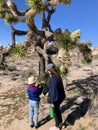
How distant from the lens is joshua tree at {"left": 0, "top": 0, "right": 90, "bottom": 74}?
8.62 metres

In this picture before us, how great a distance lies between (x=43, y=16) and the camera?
441 inches

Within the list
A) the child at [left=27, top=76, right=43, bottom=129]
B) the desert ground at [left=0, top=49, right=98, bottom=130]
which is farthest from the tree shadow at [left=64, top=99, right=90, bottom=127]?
the child at [left=27, top=76, right=43, bottom=129]

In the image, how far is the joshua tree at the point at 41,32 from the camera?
8.62 meters

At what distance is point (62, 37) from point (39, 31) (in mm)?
1877

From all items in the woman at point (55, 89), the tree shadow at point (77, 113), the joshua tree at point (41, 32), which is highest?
the joshua tree at point (41, 32)

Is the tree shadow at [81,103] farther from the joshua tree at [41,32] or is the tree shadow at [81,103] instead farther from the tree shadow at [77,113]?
the joshua tree at [41,32]

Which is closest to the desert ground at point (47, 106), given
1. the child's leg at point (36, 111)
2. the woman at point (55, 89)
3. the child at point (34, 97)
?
the child's leg at point (36, 111)

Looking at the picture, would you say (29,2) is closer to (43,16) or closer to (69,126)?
(43,16)

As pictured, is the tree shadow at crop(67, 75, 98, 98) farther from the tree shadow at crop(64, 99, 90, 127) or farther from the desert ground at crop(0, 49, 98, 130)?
the tree shadow at crop(64, 99, 90, 127)

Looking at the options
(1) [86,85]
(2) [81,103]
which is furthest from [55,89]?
(1) [86,85]

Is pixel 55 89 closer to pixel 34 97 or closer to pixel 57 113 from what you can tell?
pixel 57 113

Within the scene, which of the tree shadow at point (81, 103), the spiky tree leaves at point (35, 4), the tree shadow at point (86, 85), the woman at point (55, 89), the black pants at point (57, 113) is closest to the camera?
the woman at point (55, 89)

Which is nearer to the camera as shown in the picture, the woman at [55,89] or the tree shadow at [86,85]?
the woman at [55,89]

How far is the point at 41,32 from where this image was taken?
1051cm
